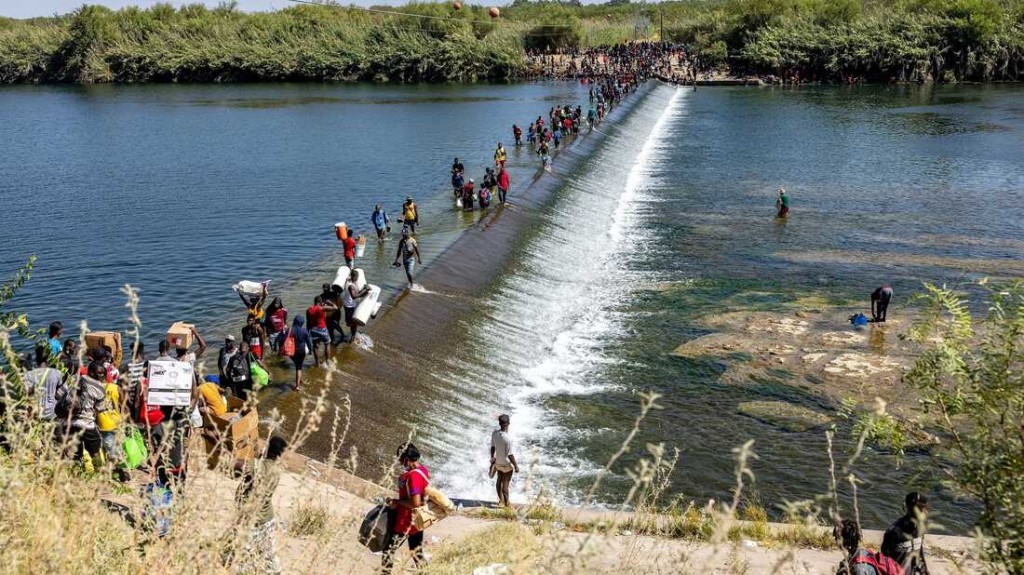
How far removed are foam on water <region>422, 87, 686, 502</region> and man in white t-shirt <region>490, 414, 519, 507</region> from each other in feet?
1.03

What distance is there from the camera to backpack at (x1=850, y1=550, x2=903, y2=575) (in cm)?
854

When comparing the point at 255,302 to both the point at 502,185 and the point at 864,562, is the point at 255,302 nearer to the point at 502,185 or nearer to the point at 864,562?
the point at 864,562

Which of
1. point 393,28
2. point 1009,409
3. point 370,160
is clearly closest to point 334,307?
point 1009,409

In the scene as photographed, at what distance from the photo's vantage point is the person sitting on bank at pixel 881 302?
73.3 feet

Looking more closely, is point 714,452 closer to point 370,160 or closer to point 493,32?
point 370,160

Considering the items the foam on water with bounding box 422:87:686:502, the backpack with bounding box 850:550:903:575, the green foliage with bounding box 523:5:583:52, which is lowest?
the foam on water with bounding box 422:87:686:502

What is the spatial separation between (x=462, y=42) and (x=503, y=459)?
3754 inches

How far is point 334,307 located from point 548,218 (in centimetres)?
1483

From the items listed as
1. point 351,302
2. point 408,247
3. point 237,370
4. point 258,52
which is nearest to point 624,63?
point 258,52

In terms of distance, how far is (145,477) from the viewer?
35.0 ft

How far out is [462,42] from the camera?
337ft

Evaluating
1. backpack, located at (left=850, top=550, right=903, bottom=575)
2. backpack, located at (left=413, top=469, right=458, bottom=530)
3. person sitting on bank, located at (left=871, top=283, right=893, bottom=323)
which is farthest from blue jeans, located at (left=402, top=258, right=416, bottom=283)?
backpack, located at (left=850, top=550, right=903, bottom=575)

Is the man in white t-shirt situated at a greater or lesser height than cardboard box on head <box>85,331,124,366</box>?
lesser

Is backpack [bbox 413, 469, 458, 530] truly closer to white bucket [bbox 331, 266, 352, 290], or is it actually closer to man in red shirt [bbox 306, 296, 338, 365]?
man in red shirt [bbox 306, 296, 338, 365]
